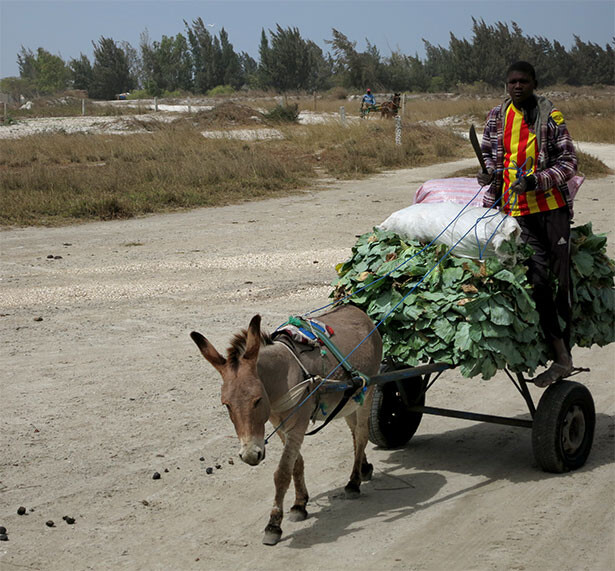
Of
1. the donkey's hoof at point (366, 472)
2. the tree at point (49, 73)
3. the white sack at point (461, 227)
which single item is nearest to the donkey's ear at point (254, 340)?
the donkey's hoof at point (366, 472)

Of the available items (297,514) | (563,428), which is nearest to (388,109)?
(563,428)

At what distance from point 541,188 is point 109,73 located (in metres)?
Answer: 83.4

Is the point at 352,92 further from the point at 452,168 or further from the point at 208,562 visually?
the point at 208,562

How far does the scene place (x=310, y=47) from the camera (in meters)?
85.5

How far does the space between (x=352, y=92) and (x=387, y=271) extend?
6865cm

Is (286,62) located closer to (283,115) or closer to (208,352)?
(283,115)

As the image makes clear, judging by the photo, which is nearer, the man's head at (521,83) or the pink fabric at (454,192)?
the man's head at (521,83)

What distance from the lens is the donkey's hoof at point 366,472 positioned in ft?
17.5

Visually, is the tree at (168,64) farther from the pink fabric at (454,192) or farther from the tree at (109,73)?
the pink fabric at (454,192)

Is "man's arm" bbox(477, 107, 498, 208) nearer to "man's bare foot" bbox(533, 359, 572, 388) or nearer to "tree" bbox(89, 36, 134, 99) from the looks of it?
"man's bare foot" bbox(533, 359, 572, 388)

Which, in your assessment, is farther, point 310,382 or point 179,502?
point 179,502

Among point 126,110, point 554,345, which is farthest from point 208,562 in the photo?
point 126,110

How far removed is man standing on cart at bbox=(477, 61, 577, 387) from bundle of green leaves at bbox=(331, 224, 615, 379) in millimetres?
118

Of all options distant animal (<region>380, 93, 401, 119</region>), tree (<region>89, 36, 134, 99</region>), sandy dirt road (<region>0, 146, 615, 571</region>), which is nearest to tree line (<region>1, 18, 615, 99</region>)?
tree (<region>89, 36, 134, 99</region>)
